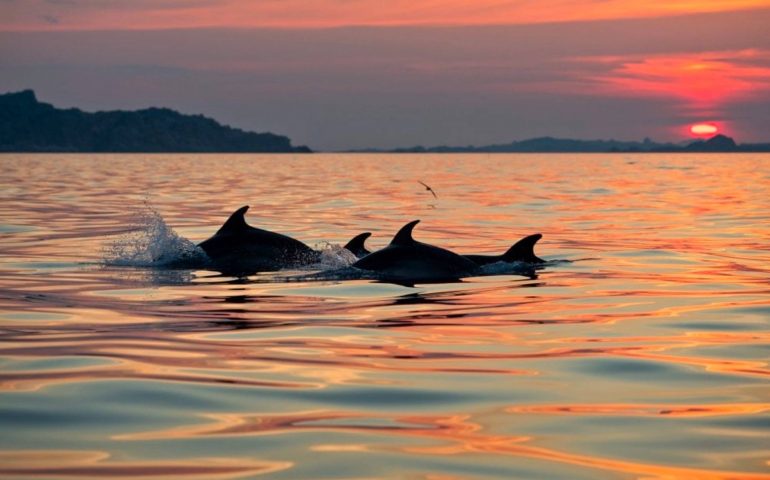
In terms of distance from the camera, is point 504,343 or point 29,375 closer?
point 29,375

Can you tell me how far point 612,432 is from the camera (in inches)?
304

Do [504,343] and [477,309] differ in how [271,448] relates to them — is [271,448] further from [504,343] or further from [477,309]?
[477,309]

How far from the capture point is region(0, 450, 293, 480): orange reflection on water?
662 cm

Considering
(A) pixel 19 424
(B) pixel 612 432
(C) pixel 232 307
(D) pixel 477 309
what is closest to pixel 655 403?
(B) pixel 612 432

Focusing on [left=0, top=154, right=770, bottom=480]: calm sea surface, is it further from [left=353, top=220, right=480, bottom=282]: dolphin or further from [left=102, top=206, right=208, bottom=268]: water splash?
→ [left=353, top=220, right=480, bottom=282]: dolphin

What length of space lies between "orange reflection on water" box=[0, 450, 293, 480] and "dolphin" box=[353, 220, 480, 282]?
34.8 feet

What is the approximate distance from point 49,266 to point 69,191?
114ft

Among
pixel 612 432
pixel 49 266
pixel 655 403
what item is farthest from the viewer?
pixel 49 266

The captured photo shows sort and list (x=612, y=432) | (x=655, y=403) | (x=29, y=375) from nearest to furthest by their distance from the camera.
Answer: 1. (x=612, y=432)
2. (x=655, y=403)
3. (x=29, y=375)

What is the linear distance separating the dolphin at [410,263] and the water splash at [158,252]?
3.18 metres

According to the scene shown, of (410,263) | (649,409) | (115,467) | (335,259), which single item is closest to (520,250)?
(410,263)

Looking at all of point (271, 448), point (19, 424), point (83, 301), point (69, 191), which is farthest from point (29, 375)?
point (69, 191)

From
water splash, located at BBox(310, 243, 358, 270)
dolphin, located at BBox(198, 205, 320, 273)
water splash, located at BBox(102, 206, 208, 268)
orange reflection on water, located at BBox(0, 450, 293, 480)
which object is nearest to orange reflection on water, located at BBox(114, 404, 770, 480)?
orange reflection on water, located at BBox(0, 450, 293, 480)

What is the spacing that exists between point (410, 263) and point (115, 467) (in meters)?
11.4
